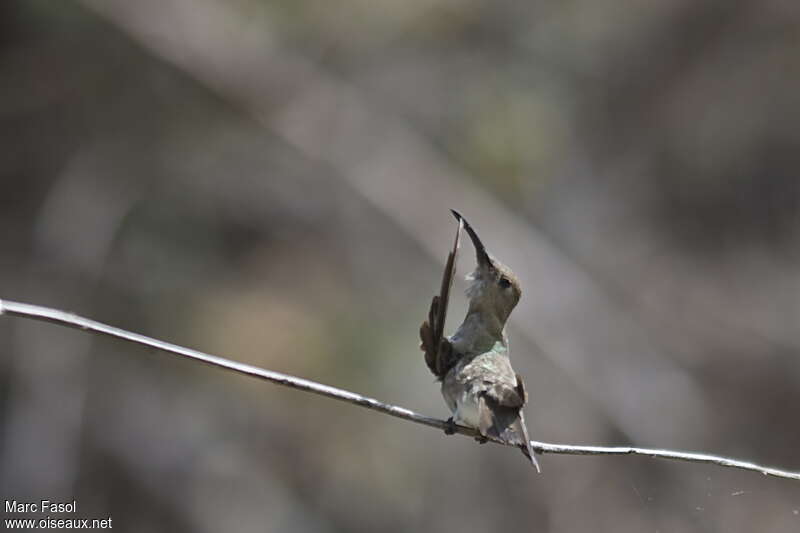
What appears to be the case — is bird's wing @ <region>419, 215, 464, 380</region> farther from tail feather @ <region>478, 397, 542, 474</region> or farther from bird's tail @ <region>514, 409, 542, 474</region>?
bird's tail @ <region>514, 409, 542, 474</region>

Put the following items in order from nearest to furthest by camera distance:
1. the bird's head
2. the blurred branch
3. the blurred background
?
the blurred branch
the bird's head
the blurred background

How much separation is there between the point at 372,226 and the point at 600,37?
3.19m

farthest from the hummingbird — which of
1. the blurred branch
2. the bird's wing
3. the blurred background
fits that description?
the blurred background

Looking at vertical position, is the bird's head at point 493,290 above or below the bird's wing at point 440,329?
above

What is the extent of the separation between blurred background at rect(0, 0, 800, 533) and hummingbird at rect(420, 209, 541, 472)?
3868 millimetres

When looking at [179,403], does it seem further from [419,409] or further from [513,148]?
[513,148]

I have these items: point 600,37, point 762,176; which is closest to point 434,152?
point 600,37

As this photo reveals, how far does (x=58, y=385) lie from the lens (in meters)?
6.46

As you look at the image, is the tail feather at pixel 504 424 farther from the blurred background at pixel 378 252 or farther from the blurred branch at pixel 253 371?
the blurred background at pixel 378 252

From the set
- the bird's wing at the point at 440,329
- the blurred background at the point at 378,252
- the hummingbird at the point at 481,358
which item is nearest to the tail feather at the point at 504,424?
the hummingbird at the point at 481,358

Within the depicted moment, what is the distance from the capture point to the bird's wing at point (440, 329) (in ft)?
6.86

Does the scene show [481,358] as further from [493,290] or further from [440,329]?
[440,329]

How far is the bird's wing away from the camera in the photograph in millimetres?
2092

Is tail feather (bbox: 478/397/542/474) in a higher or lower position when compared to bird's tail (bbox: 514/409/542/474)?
higher
